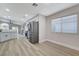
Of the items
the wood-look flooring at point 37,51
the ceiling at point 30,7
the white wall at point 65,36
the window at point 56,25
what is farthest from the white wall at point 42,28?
the wood-look flooring at point 37,51

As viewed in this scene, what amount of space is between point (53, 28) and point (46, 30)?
29.8 inches

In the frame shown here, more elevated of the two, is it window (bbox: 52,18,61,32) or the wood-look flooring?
window (bbox: 52,18,61,32)

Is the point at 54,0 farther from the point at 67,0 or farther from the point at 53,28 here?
the point at 53,28

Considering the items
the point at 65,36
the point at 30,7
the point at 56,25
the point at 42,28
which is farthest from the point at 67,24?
the point at 30,7

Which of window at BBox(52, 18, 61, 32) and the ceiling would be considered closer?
the ceiling

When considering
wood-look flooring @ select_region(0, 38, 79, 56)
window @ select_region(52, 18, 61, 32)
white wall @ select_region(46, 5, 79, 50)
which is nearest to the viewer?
wood-look flooring @ select_region(0, 38, 79, 56)

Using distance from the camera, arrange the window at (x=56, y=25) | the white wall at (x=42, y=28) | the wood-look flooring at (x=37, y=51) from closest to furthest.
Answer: the wood-look flooring at (x=37, y=51) < the window at (x=56, y=25) < the white wall at (x=42, y=28)

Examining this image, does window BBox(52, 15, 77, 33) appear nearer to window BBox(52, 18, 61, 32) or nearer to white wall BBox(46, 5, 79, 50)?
window BBox(52, 18, 61, 32)

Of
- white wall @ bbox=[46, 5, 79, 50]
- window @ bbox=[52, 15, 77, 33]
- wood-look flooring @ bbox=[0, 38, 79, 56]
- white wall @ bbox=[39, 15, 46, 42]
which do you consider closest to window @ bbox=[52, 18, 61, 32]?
window @ bbox=[52, 15, 77, 33]

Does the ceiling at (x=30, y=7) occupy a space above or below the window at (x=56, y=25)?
above

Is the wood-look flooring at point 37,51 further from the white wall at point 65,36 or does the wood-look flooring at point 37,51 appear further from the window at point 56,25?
the window at point 56,25

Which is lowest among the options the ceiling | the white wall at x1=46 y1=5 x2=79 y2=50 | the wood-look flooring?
the wood-look flooring

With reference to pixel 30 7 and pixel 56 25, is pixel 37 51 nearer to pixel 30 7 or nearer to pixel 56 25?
pixel 30 7

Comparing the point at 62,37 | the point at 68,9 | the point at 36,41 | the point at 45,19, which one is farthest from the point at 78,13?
the point at 36,41
